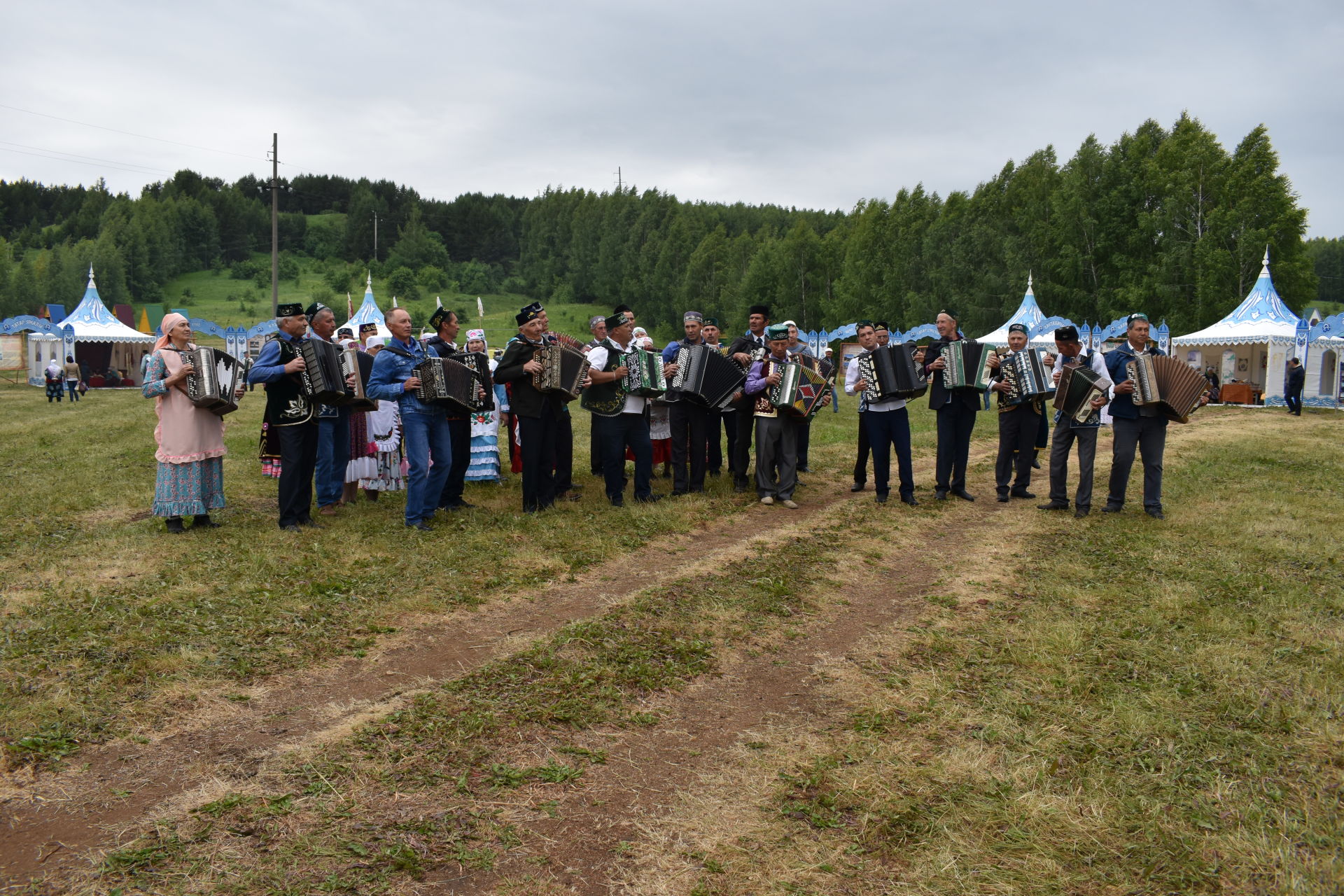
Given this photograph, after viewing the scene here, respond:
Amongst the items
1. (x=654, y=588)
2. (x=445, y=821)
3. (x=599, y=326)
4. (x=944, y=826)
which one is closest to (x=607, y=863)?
(x=445, y=821)

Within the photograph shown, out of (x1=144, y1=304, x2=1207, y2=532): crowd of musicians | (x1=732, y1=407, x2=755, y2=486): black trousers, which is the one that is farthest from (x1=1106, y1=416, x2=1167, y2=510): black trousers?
(x1=732, y1=407, x2=755, y2=486): black trousers

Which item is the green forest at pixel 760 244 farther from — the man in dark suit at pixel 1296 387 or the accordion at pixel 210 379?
the accordion at pixel 210 379

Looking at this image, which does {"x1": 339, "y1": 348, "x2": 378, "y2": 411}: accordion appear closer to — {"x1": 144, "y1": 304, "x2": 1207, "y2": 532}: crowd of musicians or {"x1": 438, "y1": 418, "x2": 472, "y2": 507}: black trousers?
{"x1": 144, "y1": 304, "x2": 1207, "y2": 532}: crowd of musicians

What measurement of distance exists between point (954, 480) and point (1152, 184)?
37.7 m

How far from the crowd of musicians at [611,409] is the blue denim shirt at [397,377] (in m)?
0.01

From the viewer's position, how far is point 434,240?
104 metres

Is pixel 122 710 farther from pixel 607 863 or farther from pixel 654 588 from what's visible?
pixel 654 588

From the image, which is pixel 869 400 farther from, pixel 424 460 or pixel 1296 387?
pixel 1296 387

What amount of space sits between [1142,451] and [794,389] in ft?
12.1

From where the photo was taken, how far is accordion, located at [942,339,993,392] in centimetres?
975

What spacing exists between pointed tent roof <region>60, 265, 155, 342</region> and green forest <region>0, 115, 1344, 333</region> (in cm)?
906

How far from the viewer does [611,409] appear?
359 inches

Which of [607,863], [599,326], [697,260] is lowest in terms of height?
[607,863]

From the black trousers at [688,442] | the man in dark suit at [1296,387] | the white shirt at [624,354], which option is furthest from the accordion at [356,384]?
the man in dark suit at [1296,387]
